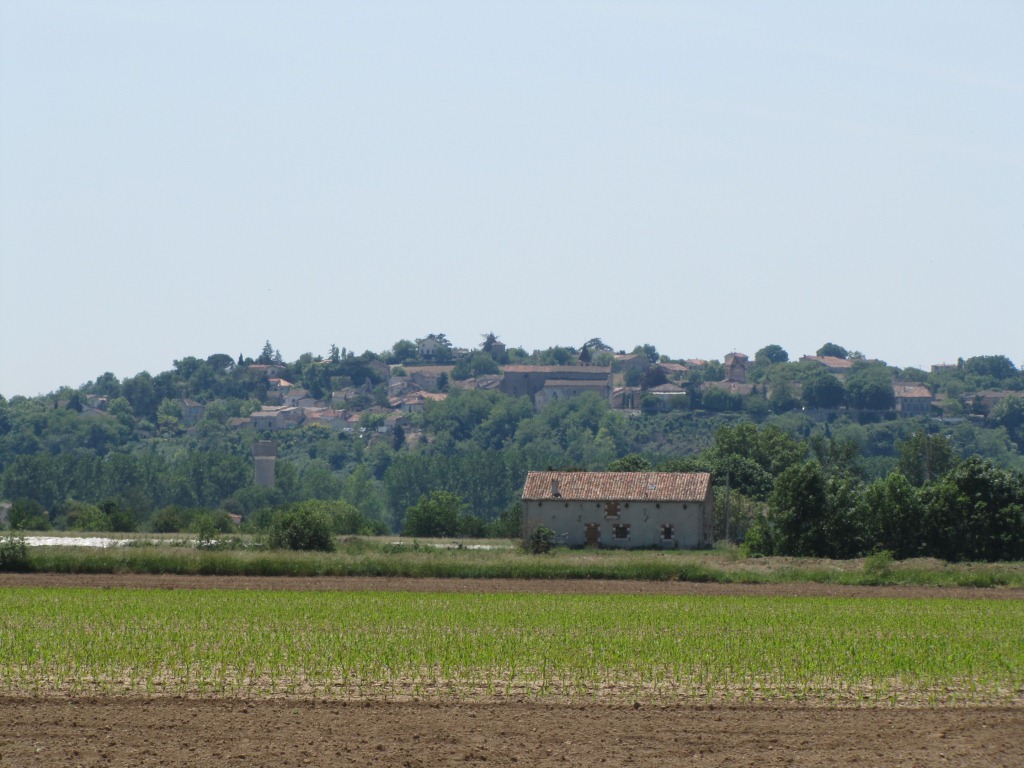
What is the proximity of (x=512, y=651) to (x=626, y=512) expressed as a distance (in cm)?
5254

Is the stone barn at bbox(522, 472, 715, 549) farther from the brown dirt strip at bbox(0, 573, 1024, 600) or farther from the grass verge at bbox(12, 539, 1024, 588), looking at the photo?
the brown dirt strip at bbox(0, 573, 1024, 600)

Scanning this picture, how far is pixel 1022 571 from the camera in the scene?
5928 cm

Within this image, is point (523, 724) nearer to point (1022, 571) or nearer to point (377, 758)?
point (377, 758)

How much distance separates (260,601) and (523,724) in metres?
20.9

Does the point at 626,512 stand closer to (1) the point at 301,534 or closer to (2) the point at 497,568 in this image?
(1) the point at 301,534

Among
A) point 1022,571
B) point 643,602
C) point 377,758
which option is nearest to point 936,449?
point 1022,571

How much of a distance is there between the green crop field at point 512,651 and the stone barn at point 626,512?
129ft

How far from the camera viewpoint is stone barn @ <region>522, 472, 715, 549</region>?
82875 millimetres

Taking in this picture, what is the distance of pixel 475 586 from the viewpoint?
176ft

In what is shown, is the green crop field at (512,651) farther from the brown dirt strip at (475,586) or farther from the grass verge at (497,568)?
the grass verge at (497,568)

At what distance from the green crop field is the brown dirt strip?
23.7 feet

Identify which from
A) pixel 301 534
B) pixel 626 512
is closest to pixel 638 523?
pixel 626 512

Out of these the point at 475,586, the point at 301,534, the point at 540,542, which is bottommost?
the point at 540,542

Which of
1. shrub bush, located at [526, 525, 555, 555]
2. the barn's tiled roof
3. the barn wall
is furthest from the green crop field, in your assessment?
the barn's tiled roof
